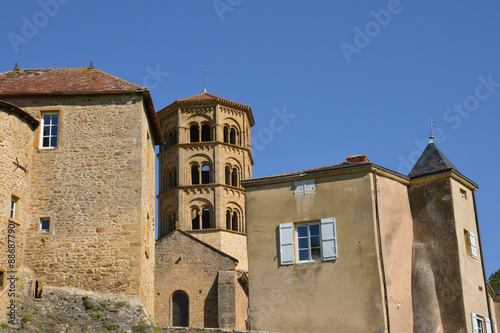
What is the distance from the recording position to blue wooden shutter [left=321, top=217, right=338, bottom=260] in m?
22.8

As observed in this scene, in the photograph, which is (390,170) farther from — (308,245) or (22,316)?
(22,316)

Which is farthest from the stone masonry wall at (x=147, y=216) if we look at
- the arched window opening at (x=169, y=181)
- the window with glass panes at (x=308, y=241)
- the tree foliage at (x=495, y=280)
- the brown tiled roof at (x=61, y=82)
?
the tree foliage at (x=495, y=280)

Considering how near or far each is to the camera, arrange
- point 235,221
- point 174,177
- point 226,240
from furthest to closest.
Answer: point 174,177, point 235,221, point 226,240

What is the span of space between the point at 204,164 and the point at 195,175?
3.05 ft

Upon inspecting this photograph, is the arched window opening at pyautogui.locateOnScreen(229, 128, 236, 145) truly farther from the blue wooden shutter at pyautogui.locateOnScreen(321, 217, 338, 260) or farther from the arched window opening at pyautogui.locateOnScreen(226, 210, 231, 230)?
the blue wooden shutter at pyautogui.locateOnScreen(321, 217, 338, 260)

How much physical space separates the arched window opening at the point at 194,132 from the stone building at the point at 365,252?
27031 millimetres

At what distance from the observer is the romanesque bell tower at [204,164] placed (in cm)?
4862

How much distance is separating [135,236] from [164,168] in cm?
2790

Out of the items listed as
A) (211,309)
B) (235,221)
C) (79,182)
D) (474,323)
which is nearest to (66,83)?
(79,182)

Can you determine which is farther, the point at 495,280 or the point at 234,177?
the point at 495,280

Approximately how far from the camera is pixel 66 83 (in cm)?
2548

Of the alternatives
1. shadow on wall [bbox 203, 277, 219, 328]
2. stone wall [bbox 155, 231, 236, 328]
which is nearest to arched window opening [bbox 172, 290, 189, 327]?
stone wall [bbox 155, 231, 236, 328]

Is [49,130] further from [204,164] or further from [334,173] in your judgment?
[204,164]

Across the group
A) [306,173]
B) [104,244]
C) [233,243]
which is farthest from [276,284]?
[233,243]
